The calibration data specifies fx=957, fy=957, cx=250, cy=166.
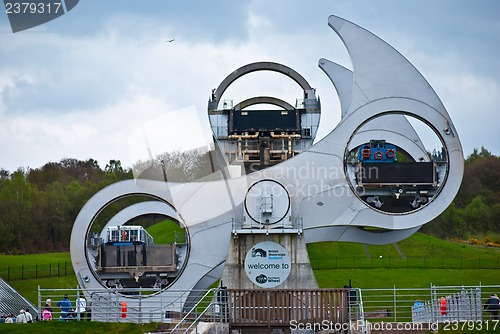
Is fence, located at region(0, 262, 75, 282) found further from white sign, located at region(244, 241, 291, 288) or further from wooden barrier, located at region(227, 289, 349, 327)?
wooden barrier, located at region(227, 289, 349, 327)

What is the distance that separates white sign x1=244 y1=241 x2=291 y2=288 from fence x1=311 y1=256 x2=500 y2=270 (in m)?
19.3

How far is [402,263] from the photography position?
48.9 m

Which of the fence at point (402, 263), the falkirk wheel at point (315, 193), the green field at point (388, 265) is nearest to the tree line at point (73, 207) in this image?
the green field at point (388, 265)

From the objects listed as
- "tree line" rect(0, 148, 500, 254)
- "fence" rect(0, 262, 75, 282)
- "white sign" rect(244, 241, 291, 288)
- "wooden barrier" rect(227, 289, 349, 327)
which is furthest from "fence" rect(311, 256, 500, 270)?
"wooden barrier" rect(227, 289, 349, 327)

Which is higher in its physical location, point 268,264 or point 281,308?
point 268,264

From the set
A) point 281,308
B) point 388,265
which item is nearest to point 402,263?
point 388,265

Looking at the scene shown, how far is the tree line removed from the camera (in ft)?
184

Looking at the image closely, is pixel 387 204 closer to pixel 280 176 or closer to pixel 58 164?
pixel 280 176

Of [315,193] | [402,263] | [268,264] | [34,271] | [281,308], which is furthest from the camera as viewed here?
[402,263]

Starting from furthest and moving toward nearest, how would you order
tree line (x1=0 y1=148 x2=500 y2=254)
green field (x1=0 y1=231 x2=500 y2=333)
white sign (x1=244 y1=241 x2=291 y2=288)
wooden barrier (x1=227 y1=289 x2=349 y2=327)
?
tree line (x1=0 y1=148 x2=500 y2=254)
green field (x1=0 y1=231 x2=500 y2=333)
white sign (x1=244 y1=241 x2=291 y2=288)
wooden barrier (x1=227 y1=289 x2=349 y2=327)

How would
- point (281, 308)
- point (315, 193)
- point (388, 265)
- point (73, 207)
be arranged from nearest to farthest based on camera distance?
point (281, 308), point (315, 193), point (388, 265), point (73, 207)

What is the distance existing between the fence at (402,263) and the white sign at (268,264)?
1927cm

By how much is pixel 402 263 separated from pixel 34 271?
60.6 feet

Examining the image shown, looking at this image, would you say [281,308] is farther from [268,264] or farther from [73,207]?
[73,207]
